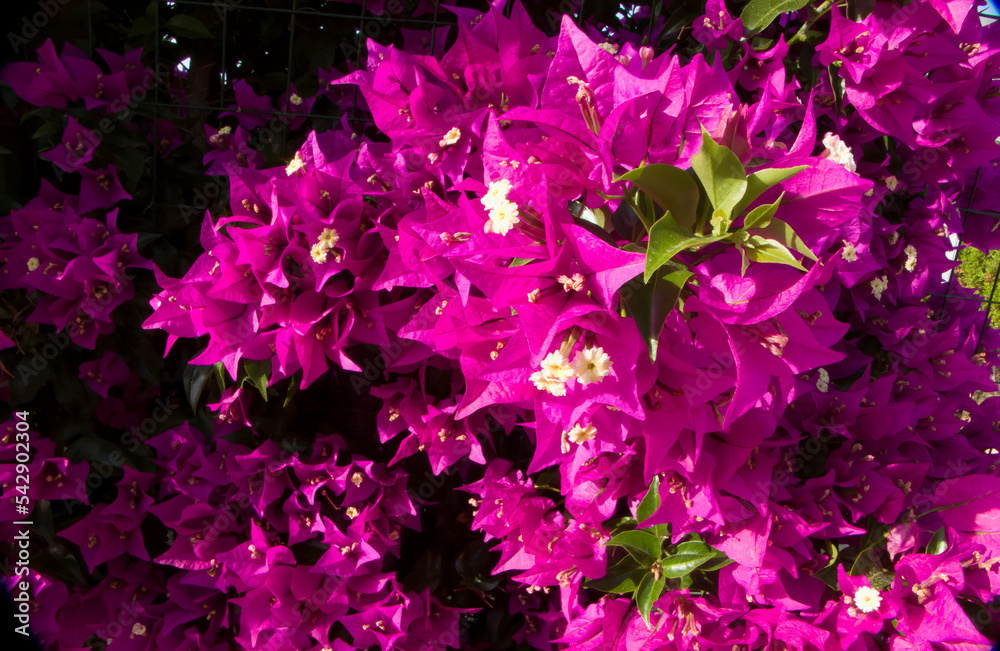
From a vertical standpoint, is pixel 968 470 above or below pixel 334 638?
above

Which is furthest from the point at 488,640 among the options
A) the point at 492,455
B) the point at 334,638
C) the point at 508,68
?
the point at 508,68

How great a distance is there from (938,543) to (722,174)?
78 cm

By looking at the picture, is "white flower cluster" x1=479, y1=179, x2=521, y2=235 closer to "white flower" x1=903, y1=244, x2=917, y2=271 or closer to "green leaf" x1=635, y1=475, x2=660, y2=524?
"green leaf" x1=635, y1=475, x2=660, y2=524

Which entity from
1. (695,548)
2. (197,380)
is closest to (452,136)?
(197,380)

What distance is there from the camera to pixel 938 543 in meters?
1.03

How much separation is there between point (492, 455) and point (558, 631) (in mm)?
401

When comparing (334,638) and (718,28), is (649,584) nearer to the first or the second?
(334,638)

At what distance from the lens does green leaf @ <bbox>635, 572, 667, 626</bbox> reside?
38.4 inches

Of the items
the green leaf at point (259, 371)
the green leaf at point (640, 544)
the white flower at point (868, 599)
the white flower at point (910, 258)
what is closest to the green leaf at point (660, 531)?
the green leaf at point (640, 544)

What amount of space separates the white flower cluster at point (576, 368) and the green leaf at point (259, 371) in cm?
53

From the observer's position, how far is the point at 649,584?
1006mm

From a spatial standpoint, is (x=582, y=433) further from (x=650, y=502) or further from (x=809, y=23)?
(x=809, y=23)

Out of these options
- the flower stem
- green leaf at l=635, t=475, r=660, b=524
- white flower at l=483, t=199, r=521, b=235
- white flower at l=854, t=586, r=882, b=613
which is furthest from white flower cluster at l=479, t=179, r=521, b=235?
white flower at l=854, t=586, r=882, b=613

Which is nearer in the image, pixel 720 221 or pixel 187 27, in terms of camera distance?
pixel 720 221
